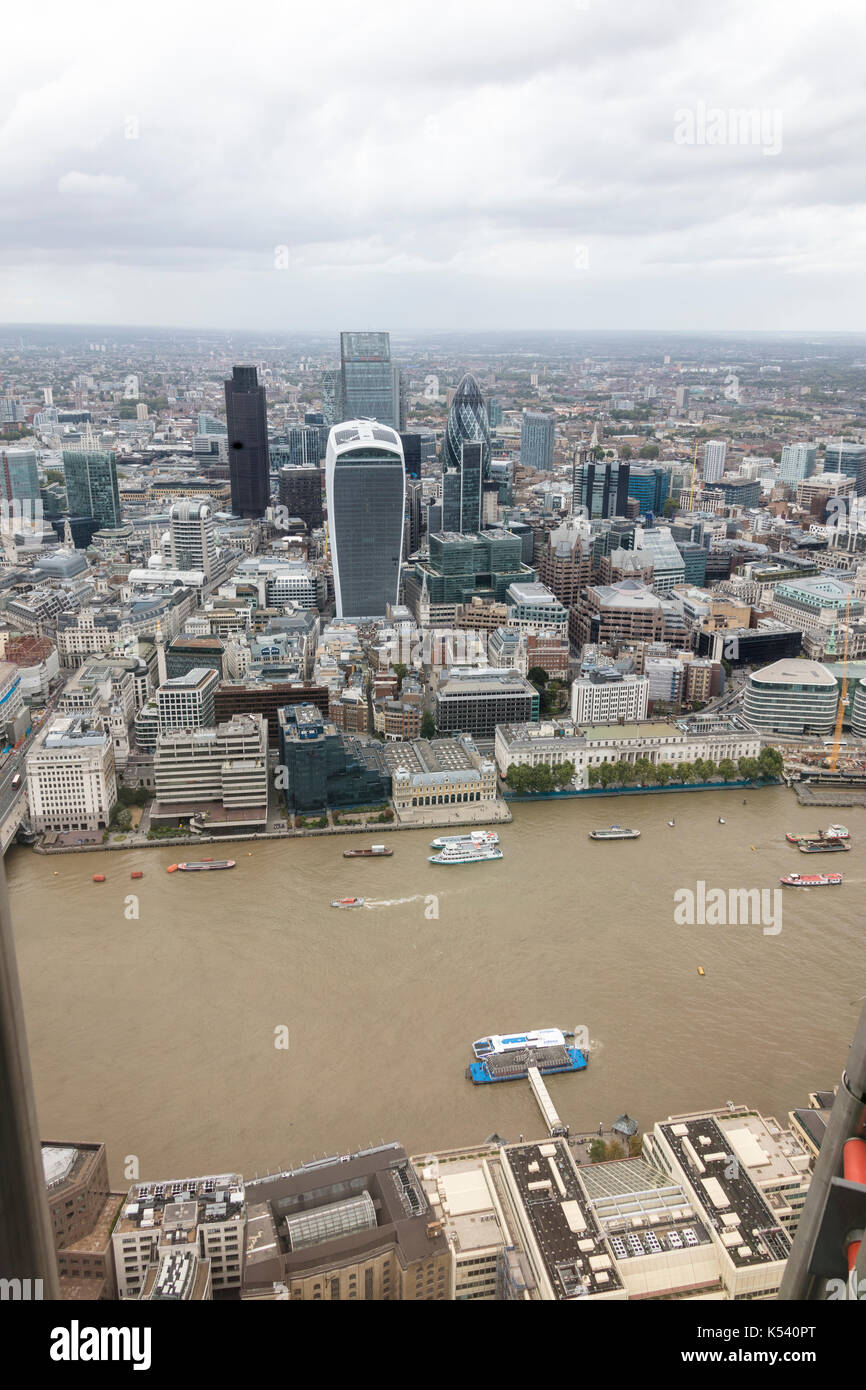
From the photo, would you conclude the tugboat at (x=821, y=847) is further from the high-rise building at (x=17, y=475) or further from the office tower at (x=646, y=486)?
the high-rise building at (x=17, y=475)

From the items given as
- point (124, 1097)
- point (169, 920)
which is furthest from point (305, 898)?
point (124, 1097)

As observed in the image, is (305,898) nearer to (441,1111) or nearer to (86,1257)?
(441,1111)

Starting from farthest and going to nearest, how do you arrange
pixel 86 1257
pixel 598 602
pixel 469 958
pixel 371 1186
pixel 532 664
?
pixel 598 602 < pixel 532 664 < pixel 469 958 < pixel 371 1186 < pixel 86 1257

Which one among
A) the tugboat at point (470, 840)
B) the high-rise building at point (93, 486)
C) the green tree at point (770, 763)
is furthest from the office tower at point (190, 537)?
the green tree at point (770, 763)

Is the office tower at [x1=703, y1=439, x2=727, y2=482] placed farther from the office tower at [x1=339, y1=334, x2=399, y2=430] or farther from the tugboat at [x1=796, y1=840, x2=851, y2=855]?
the tugboat at [x1=796, y1=840, x2=851, y2=855]

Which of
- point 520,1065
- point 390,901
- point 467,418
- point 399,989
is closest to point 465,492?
Result: point 467,418

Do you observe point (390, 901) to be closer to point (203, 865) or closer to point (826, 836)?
point (203, 865)
